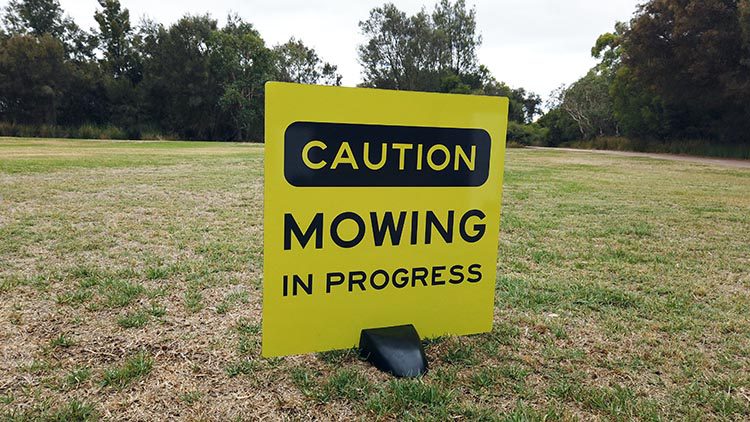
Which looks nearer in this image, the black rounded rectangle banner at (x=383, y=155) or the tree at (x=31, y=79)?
the black rounded rectangle banner at (x=383, y=155)

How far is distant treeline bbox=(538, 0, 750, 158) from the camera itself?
18.4 meters

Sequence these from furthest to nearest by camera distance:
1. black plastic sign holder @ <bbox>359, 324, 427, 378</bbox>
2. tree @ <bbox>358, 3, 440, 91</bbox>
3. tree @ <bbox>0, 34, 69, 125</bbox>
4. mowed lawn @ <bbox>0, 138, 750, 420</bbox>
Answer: tree @ <bbox>358, 3, 440, 91</bbox> < tree @ <bbox>0, 34, 69, 125</bbox> < black plastic sign holder @ <bbox>359, 324, 427, 378</bbox> < mowed lawn @ <bbox>0, 138, 750, 420</bbox>

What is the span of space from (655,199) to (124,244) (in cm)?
697

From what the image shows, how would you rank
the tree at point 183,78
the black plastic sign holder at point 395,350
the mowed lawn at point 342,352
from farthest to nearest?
the tree at point 183,78, the black plastic sign holder at point 395,350, the mowed lawn at point 342,352

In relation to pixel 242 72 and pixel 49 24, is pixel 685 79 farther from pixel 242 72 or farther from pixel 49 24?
pixel 49 24

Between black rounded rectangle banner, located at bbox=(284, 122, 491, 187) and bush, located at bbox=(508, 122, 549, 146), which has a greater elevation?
bush, located at bbox=(508, 122, 549, 146)

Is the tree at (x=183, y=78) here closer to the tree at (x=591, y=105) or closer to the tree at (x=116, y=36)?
the tree at (x=116, y=36)

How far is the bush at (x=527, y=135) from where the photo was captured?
33.7m

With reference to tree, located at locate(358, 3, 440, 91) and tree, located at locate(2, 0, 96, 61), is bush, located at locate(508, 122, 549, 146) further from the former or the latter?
tree, located at locate(2, 0, 96, 61)

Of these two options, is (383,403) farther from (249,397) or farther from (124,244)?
(124,244)

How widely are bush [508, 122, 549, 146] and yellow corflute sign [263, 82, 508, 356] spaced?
109 ft

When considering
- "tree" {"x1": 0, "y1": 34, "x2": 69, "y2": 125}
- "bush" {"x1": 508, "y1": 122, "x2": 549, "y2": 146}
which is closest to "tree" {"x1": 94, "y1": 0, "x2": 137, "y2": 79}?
"tree" {"x1": 0, "y1": 34, "x2": 69, "y2": 125}

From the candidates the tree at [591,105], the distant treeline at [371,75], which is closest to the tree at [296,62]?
the distant treeline at [371,75]

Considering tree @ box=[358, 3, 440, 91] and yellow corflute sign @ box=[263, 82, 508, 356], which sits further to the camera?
tree @ box=[358, 3, 440, 91]
